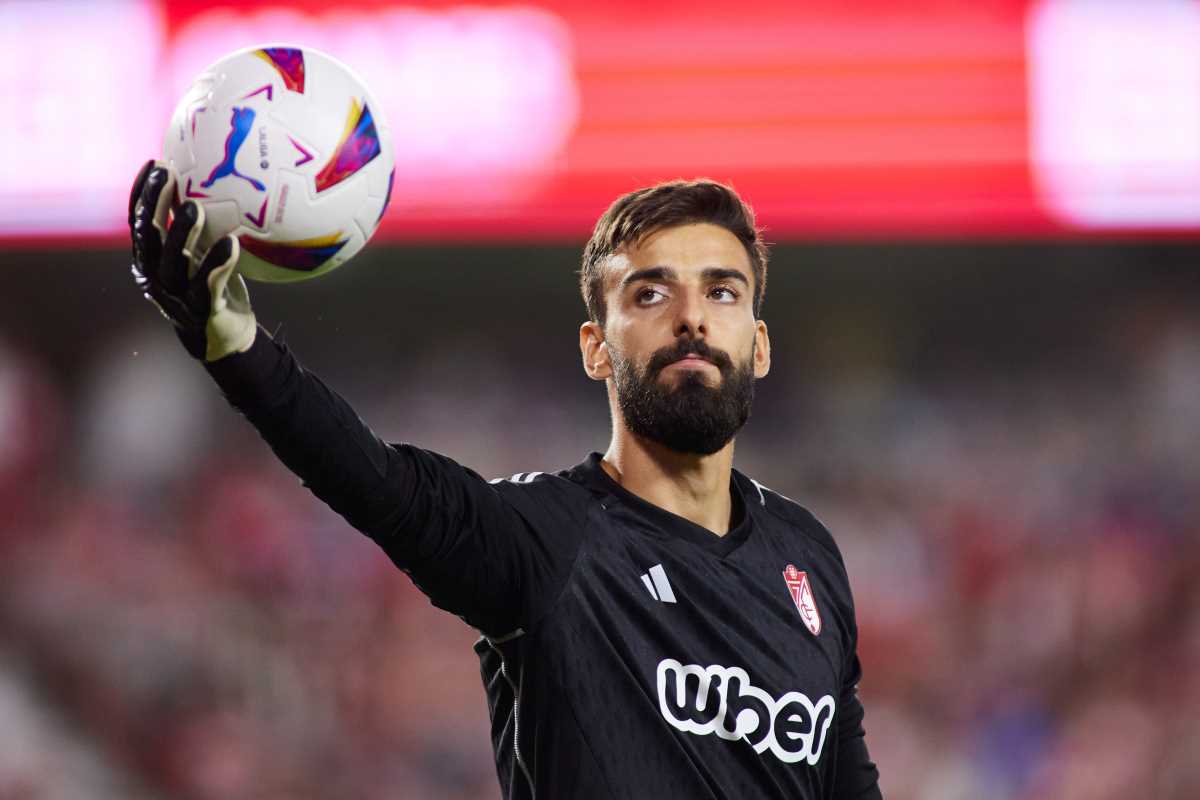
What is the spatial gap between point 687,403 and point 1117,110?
377 cm

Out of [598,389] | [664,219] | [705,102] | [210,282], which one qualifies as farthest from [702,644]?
[598,389]

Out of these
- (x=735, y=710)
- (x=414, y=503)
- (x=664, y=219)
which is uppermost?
(x=664, y=219)

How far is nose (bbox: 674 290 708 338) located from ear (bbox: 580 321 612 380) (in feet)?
0.65

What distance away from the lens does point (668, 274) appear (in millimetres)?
2541

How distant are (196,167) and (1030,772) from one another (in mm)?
5693

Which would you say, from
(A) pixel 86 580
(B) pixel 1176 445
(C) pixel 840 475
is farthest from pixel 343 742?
(B) pixel 1176 445

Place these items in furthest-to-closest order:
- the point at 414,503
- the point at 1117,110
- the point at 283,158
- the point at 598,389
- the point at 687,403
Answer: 1. the point at 598,389
2. the point at 1117,110
3. the point at 687,403
4. the point at 283,158
5. the point at 414,503

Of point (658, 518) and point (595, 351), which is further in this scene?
point (595, 351)

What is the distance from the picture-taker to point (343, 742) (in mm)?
6797

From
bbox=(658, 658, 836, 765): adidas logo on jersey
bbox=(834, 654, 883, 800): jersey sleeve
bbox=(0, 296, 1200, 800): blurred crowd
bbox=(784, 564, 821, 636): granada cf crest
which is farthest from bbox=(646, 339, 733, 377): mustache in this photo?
bbox=(0, 296, 1200, 800): blurred crowd

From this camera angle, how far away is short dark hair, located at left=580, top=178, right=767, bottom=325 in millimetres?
2611

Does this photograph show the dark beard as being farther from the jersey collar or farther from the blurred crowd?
the blurred crowd

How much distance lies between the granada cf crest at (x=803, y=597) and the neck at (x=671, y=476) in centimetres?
15

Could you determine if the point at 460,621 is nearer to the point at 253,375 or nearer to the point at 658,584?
the point at 658,584
